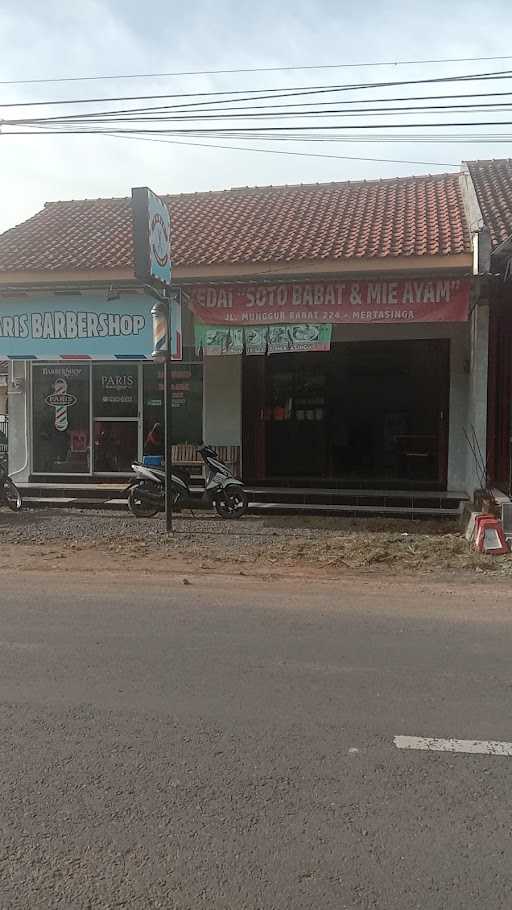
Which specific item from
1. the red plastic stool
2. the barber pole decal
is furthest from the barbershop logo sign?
the red plastic stool

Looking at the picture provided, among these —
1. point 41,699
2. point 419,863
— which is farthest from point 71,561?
point 419,863

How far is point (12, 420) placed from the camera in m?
14.4

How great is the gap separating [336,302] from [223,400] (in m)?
3.19

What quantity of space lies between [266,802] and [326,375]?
11132 millimetres

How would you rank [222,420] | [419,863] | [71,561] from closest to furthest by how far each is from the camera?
[419,863]
[71,561]
[222,420]

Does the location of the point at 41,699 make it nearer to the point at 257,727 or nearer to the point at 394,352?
the point at 257,727

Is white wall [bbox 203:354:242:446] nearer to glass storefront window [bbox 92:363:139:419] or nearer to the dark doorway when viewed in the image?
the dark doorway

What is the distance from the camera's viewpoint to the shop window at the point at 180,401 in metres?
14.0

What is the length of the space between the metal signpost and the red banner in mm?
1749

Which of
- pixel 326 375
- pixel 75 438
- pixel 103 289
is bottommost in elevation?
pixel 75 438

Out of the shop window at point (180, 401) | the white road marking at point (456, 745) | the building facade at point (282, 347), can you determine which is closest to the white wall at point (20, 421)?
the building facade at point (282, 347)

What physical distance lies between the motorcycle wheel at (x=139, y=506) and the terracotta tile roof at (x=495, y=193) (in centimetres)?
652

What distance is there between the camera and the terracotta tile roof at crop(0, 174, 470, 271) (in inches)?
477

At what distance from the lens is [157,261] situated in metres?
9.80
